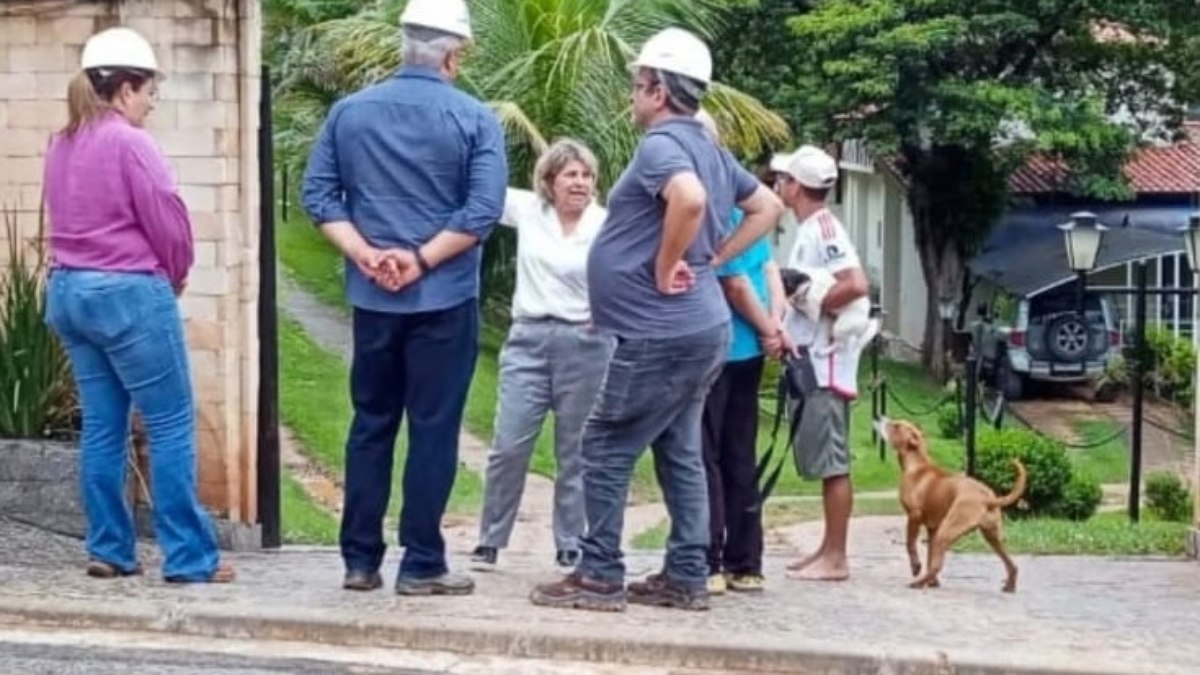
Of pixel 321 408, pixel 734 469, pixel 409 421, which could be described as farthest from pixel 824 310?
pixel 321 408

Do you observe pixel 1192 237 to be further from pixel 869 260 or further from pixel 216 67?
pixel 869 260

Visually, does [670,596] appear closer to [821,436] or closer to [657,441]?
[657,441]

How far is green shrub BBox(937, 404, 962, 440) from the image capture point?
26.2 meters

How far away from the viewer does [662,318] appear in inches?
274

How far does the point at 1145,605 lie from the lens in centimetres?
808

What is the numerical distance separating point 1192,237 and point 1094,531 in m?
3.97

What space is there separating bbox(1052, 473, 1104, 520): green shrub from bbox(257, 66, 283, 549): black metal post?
10.2 meters

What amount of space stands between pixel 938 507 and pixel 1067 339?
26882 millimetres

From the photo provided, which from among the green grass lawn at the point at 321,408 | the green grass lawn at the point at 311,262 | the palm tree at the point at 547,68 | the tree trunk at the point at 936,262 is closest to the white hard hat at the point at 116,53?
the green grass lawn at the point at 321,408

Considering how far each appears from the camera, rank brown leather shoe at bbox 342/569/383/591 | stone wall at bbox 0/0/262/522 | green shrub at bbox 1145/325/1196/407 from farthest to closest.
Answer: green shrub at bbox 1145/325/1196/407 → stone wall at bbox 0/0/262/522 → brown leather shoe at bbox 342/569/383/591

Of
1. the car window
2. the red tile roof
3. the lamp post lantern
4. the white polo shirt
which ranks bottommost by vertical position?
the car window

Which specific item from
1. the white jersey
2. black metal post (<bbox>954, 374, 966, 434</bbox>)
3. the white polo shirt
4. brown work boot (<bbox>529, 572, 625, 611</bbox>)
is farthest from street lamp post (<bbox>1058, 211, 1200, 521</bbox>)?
brown work boot (<bbox>529, 572, 625, 611</bbox>)

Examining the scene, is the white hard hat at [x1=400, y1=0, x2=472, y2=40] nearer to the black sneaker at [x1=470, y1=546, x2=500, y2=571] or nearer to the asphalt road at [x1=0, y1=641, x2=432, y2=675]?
the asphalt road at [x1=0, y1=641, x2=432, y2=675]

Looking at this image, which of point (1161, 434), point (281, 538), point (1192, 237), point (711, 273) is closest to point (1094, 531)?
point (1192, 237)
